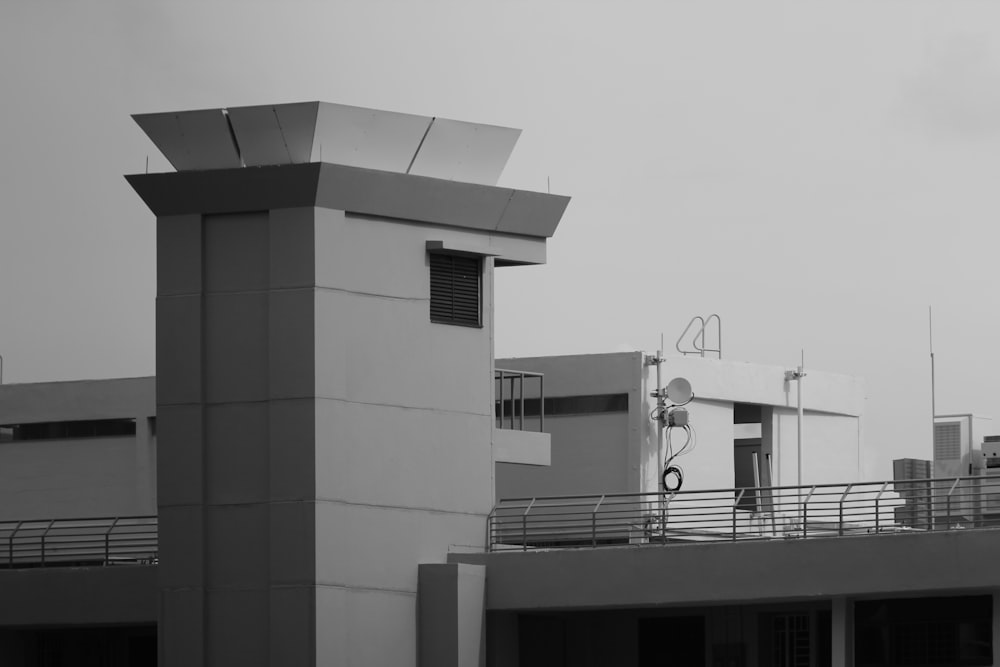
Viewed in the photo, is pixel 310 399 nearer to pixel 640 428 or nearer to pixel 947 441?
pixel 947 441

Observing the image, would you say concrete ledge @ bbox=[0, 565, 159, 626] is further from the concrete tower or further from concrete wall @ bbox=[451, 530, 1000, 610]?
concrete wall @ bbox=[451, 530, 1000, 610]

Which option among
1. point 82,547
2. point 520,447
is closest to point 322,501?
point 520,447

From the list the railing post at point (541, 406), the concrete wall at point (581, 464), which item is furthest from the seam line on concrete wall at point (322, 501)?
the concrete wall at point (581, 464)

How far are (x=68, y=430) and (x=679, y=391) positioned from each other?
2124 centimetres

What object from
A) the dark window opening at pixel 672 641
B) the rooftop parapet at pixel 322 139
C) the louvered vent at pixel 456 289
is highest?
the rooftop parapet at pixel 322 139

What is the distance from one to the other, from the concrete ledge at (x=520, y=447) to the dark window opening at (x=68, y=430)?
21.7 m

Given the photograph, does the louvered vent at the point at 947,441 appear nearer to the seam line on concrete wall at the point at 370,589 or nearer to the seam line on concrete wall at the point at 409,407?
the seam line on concrete wall at the point at 409,407

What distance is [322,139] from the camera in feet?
110

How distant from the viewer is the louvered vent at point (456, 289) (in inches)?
1377

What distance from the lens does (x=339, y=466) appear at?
33000 millimetres

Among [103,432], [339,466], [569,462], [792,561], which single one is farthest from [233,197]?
[103,432]

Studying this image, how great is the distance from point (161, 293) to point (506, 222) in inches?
248

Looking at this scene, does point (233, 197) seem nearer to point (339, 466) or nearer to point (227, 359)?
point (227, 359)

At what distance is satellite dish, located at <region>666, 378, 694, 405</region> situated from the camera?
44.3 m
